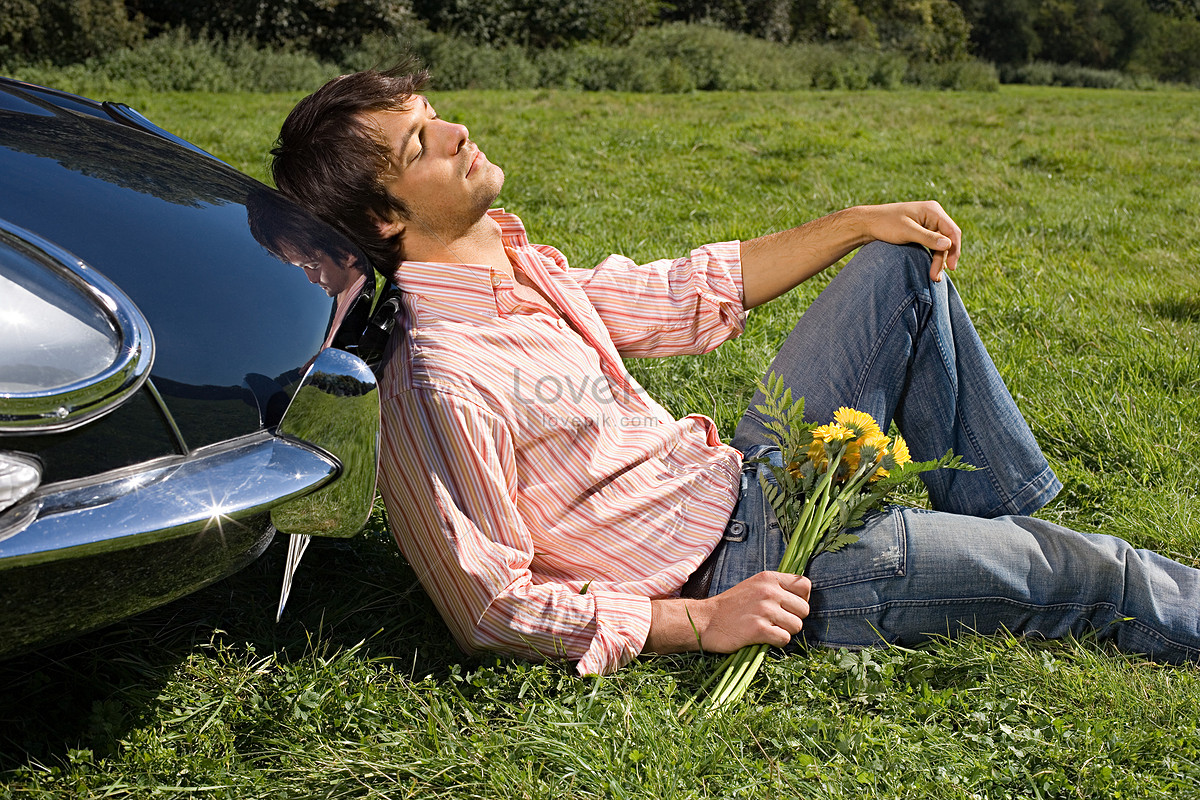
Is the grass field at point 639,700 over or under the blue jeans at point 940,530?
under

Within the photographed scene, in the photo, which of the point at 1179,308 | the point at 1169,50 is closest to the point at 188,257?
the point at 1179,308

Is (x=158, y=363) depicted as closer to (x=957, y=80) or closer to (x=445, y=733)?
(x=445, y=733)

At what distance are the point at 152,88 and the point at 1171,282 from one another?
501 inches

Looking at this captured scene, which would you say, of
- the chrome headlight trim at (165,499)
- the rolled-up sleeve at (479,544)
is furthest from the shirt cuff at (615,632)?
the chrome headlight trim at (165,499)

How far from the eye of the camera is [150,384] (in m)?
1.46

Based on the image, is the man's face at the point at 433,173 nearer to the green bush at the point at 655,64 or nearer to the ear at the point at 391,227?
the ear at the point at 391,227

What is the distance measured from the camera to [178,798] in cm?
170

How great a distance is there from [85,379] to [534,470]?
914 millimetres

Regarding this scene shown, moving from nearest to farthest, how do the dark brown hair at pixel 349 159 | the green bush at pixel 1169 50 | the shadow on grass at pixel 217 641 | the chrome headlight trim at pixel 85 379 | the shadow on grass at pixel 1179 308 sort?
the chrome headlight trim at pixel 85 379 < the shadow on grass at pixel 217 641 < the dark brown hair at pixel 349 159 < the shadow on grass at pixel 1179 308 < the green bush at pixel 1169 50

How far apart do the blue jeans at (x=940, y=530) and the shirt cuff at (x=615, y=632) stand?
0.83ft

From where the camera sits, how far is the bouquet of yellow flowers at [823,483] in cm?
202

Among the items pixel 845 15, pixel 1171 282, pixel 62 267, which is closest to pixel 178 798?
pixel 62 267

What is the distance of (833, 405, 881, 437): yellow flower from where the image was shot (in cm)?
210

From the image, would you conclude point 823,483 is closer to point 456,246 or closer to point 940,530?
point 940,530
